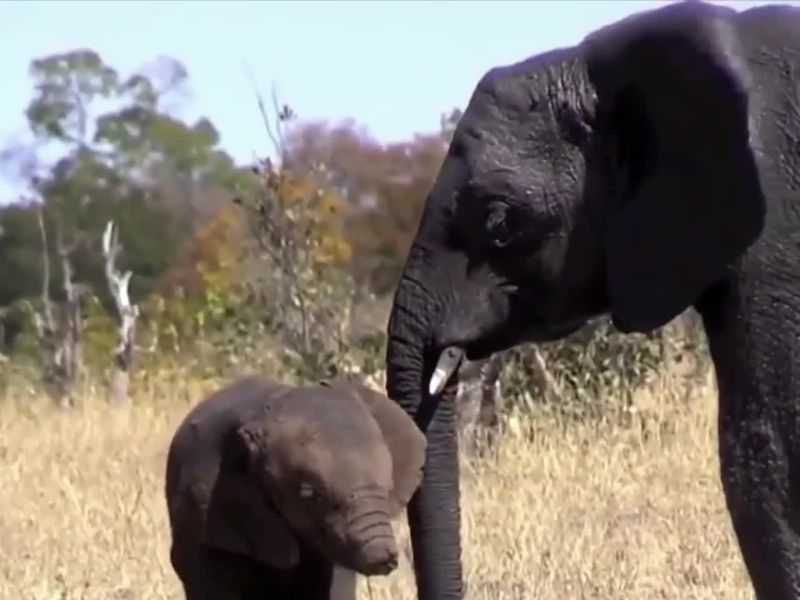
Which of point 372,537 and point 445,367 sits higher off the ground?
point 445,367

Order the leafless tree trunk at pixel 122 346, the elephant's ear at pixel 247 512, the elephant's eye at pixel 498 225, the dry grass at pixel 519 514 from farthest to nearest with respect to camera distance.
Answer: the leafless tree trunk at pixel 122 346
the dry grass at pixel 519 514
the elephant's ear at pixel 247 512
the elephant's eye at pixel 498 225

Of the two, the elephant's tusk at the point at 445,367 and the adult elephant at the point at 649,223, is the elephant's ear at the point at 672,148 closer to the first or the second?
the adult elephant at the point at 649,223

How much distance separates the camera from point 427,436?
3809mm

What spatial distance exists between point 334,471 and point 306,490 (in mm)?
83

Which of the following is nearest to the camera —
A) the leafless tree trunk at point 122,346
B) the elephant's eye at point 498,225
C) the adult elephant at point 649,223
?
the adult elephant at point 649,223

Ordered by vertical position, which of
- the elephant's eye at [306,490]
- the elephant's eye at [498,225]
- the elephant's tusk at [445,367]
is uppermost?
the elephant's eye at [498,225]

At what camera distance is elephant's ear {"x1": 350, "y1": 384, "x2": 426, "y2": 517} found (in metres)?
3.71

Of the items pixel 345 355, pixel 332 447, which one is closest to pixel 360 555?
pixel 332 447

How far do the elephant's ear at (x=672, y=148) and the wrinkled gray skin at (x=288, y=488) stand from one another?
1.66ft

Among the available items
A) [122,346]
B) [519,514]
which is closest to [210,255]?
[122,346]

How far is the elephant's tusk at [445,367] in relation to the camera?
363 centimetres

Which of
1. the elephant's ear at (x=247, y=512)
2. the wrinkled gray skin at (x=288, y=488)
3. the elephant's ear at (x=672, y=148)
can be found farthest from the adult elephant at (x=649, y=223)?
the elephant's ear at (x=247, y=512)

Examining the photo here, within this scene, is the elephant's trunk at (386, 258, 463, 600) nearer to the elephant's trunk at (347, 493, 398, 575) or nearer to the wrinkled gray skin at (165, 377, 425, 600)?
the wrinkled gray skin at (165, 377, 425, 600)

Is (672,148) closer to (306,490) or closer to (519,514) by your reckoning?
(306,490)
